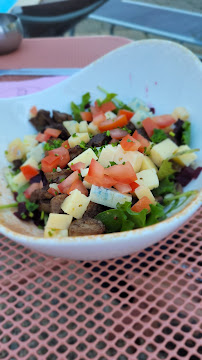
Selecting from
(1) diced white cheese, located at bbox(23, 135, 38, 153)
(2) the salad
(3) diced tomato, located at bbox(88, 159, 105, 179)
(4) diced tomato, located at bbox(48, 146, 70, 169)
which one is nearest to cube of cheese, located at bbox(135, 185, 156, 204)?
(2) the salad

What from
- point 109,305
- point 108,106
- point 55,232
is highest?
point 108,106

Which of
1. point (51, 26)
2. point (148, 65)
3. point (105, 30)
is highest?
point (148, 65)

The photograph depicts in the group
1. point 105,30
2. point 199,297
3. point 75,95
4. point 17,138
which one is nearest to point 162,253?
point 199,297

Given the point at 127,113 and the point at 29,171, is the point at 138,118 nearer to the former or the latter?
the point at 127,113

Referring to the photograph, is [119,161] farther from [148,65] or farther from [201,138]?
[148,65]

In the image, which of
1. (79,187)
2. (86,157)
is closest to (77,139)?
(86,157)

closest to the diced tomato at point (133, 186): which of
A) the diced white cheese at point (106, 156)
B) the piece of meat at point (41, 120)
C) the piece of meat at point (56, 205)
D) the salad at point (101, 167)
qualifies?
the salad at point (101, 167)

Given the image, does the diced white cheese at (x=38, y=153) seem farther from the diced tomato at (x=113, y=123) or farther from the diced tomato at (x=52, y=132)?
the diced tomato at (x=113, y=123)
